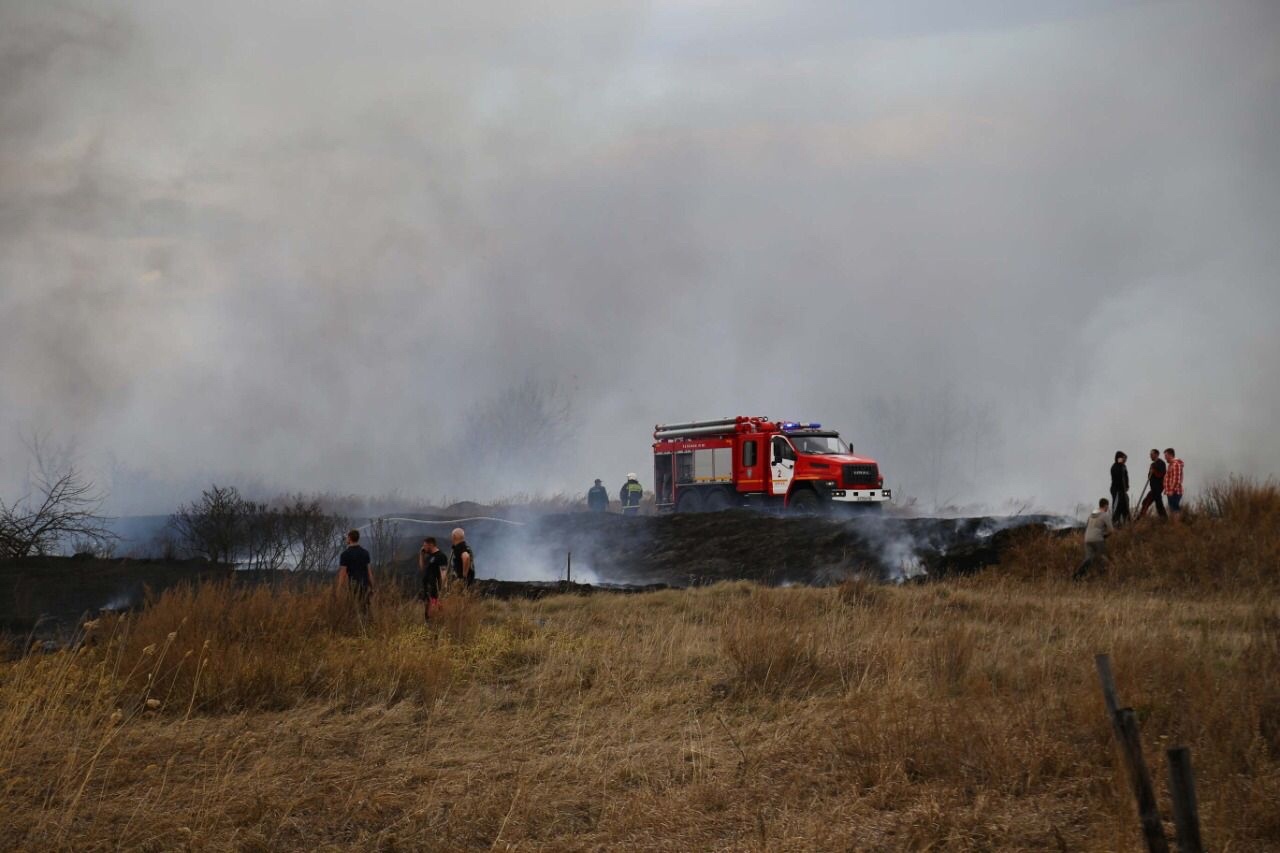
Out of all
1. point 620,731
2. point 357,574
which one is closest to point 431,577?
point 357,574

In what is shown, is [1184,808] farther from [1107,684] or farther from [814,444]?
[814,444]

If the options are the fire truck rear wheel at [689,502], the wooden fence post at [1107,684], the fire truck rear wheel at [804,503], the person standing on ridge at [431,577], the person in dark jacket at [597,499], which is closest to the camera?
the wooden fence post at [1107,684]

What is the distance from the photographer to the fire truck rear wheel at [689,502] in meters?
38.0

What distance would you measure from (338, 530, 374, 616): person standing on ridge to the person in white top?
14.1 m

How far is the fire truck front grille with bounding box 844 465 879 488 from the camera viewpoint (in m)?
33.2

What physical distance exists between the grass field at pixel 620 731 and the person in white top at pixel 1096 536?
5.00 meters

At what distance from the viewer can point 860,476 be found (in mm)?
33344

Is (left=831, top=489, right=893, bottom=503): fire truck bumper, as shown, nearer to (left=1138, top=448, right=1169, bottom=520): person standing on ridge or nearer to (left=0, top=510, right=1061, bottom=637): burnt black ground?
(left=0, top=510, right=1061, bottom=637): burnt black ground

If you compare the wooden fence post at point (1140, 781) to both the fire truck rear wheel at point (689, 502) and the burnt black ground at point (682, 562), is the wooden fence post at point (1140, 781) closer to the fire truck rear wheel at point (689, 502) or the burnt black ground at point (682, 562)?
the burnt black ground at point (682, 562)

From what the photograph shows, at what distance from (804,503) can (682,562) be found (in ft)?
16.3

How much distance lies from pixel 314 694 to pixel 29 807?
14.4ft

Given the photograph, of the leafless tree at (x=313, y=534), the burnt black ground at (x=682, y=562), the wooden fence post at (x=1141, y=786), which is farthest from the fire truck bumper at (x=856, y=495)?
the wooden fence post at (x=1141, y=786)

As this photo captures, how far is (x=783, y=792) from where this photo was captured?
8.19 metres

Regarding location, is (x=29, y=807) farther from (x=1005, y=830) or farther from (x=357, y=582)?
(x=357, y=582)
